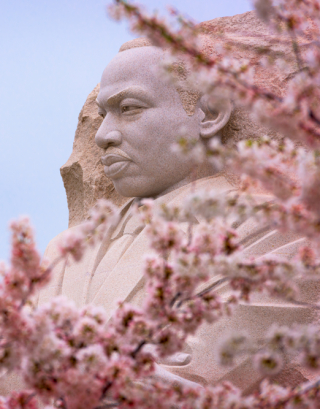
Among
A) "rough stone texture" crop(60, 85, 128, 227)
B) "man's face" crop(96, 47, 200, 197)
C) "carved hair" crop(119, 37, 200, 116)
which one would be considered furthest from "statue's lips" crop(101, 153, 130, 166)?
"rough stone texture" crop(60, 85, 128, 227)

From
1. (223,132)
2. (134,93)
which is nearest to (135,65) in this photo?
(134,93)

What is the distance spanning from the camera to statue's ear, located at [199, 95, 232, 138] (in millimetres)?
3576

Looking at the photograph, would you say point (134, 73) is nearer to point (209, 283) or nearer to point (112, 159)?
point (112, 159)

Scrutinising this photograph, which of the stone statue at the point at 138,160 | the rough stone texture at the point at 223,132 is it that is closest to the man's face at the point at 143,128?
the stone statue at the point at 138,160

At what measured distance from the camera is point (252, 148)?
155cm

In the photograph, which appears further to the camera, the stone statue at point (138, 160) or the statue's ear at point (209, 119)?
the statue's ear at point (209, 119)

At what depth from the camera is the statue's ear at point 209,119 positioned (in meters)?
3.58

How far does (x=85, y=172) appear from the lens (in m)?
4.66

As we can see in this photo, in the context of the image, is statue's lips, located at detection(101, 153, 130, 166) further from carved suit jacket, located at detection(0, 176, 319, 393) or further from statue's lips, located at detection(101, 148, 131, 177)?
carved suit jacket, located at detection(0, 176, 319, 393)

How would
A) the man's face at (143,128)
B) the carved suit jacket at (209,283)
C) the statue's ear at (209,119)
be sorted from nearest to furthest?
the carved suit jacket at (209,283) < the man's face at (143,128) < the statue's ear at (209,119)

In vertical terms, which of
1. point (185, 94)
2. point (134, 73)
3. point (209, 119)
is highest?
point (134, 73)

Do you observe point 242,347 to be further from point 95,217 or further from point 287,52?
point 287,52

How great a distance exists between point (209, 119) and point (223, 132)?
154mm

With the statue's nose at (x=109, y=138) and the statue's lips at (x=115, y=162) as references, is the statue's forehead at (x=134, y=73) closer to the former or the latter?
the statue's nose at (x=109, y=138)
